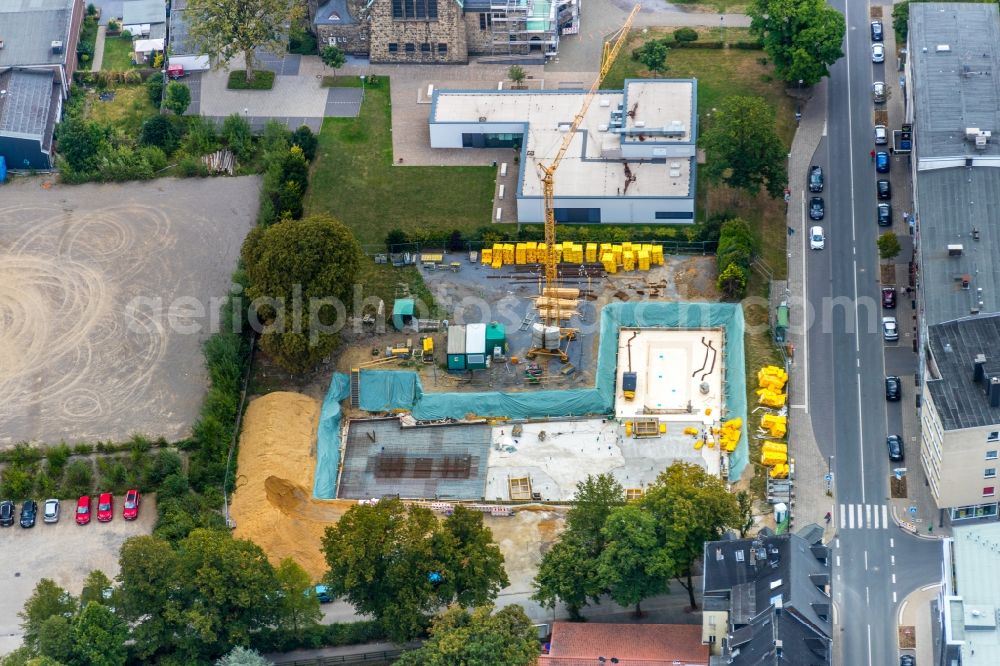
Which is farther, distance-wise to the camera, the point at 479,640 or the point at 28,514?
the point at 28,514

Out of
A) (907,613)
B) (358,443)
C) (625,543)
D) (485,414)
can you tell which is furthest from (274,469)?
(907,613)

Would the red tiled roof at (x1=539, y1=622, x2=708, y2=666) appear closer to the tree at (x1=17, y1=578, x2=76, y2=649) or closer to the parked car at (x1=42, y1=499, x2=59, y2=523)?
the tree at (x1=17, y1=578, x2=76, y2=649)

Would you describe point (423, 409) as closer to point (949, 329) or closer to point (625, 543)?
point (625, 543)

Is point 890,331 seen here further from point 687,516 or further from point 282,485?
point 282,485

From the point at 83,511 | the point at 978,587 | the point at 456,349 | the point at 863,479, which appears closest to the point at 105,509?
the point at 83,511

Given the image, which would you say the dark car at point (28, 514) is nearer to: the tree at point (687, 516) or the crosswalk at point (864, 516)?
the tree at point (687, 516)
